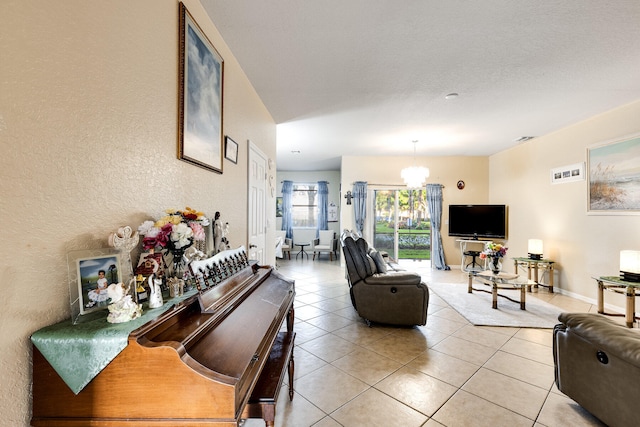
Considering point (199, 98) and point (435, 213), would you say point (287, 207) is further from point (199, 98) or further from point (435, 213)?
point (199, 98)

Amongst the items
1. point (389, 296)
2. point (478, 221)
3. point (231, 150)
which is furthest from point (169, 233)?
point (478, 221)

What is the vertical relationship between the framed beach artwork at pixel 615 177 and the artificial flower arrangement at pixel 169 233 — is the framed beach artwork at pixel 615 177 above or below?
above

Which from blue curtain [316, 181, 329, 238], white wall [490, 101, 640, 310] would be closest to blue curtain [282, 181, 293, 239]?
blue curtain [316, 181, 329, 238]

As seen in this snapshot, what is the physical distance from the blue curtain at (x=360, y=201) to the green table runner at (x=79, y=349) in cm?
612

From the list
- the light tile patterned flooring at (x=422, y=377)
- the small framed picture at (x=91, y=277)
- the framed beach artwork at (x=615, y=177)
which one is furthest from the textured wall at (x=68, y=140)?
the framed beach artwork at (x=615, y=177)

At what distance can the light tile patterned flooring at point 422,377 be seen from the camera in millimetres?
1800

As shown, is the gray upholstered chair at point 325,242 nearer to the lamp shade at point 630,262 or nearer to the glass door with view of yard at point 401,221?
the glass door with view of yard at point 401,221

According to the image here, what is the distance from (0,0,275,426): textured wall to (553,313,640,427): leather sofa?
103 inches

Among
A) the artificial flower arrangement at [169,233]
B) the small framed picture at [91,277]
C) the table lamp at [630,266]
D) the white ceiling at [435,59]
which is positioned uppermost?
the white ceiling at [435,59]

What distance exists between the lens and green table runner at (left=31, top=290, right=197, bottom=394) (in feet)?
2.80

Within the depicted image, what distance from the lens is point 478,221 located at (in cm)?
641

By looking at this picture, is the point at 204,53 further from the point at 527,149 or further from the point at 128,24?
the point at 527,149

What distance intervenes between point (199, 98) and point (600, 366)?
2.96m

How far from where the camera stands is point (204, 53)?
1.96m
